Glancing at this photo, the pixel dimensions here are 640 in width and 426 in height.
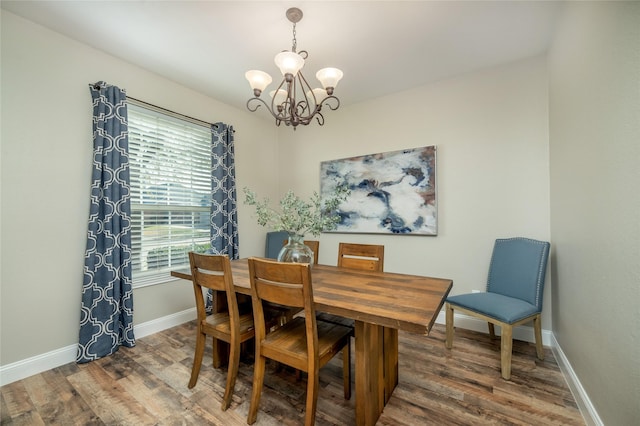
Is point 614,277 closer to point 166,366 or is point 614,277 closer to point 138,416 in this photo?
point 138,416

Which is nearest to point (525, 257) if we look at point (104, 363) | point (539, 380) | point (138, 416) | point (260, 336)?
point (539, 380)

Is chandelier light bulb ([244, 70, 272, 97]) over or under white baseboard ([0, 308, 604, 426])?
over

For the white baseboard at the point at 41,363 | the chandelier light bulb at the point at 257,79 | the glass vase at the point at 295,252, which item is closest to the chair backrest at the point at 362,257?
the glass vase at the point at 295,252

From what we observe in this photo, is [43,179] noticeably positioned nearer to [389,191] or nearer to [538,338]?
[389,191]

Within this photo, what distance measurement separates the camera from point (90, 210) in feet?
7.31

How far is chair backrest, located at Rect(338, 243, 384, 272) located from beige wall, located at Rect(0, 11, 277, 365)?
7.51 feet

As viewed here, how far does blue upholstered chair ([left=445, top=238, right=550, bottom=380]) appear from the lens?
75.5 inches

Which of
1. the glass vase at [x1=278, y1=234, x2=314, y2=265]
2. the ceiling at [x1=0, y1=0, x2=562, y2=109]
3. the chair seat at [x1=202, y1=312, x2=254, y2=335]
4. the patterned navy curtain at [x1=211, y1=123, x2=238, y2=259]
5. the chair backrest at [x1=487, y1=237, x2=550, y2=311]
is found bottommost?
the chair seat at [x1=202, y1=312, x2=254, y2=335]

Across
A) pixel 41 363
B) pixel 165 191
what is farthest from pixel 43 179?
pixel 41 363

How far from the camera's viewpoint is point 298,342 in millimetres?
1500

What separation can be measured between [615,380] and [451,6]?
233cm

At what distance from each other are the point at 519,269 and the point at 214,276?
2491 mm

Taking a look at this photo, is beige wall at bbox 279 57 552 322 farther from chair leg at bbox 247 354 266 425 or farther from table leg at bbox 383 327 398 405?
chair leg at bbox 247 354 266 425

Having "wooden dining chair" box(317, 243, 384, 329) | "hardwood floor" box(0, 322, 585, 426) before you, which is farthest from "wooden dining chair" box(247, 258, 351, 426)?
"wooden dining chair" box(317, 243, 384, 329)
